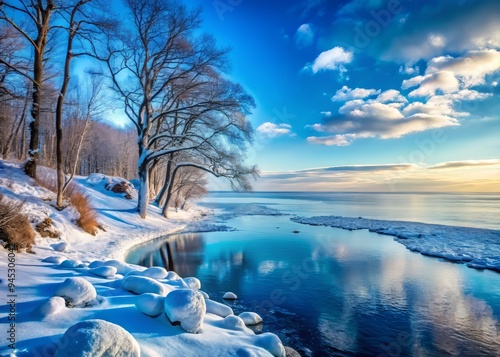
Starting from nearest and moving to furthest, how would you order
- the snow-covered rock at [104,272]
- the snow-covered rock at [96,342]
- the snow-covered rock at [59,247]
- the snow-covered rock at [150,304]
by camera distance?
the snow-covered rock at [96,342] → the snow-covered rock at [150,304] → the snow-covered rock at [104,272] → the snow-covered rock at [59,247]

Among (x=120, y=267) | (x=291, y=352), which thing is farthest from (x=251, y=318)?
(x=120, y=267)

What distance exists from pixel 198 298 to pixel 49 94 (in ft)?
65.5

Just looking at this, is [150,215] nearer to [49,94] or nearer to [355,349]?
[49,94]

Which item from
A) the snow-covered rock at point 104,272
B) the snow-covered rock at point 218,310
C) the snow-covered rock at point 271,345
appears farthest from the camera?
the snow-covered rock at point 104,272

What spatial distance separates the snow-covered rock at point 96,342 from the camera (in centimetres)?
265

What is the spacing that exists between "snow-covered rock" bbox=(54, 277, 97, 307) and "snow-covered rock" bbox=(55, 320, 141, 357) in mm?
1286

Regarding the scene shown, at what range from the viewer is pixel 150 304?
4.09m

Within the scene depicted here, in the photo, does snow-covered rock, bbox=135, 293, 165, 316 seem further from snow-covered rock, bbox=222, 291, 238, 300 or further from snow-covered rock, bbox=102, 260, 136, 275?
snow-covered rock, bbox=222, 291, 238, 300

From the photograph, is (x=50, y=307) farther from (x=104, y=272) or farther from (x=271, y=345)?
(x=271, y=345)

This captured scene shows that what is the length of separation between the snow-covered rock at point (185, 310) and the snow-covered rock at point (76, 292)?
1.11 metres

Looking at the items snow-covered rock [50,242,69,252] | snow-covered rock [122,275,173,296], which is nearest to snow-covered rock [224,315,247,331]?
snow-covered rock [122,275,173,296]

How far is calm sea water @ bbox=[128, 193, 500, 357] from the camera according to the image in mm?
5184

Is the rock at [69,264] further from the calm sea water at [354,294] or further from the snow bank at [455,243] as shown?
the snow bank at [455,243]

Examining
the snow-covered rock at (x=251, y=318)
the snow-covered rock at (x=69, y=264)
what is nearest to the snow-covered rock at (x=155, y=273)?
the snow-covered rock at (x=69, y=264)
